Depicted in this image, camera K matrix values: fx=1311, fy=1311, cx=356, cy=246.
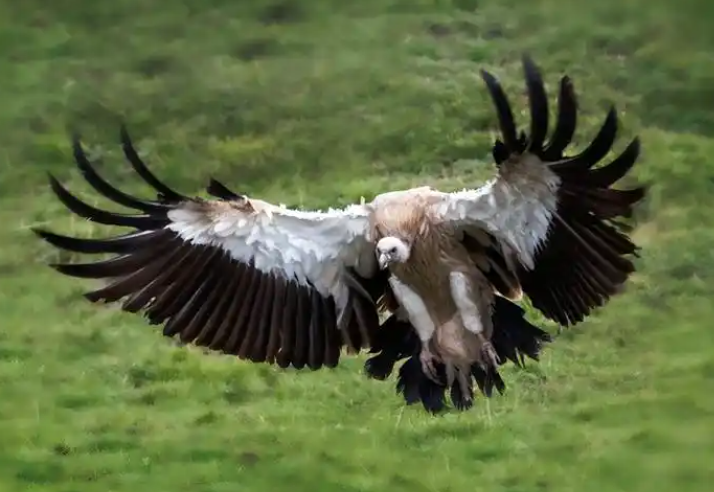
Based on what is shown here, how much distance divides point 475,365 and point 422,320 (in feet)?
0.74

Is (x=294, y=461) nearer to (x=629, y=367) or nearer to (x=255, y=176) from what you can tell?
(x=629, y=367)

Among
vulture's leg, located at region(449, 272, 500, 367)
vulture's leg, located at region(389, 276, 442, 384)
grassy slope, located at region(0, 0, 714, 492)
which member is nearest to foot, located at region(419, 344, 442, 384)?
vulture's leg, located at region(389, 276, 442, 384)

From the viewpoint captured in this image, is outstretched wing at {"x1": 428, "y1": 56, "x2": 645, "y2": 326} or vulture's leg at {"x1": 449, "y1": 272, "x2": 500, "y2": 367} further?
vulture's leg at {"x1": 449, "y1": 272, "x2": 500, "y2": 367}

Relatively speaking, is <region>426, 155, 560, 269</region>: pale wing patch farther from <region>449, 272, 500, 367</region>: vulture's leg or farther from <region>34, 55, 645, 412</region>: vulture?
<region>449, 272, 500, 367</region>: vulture's leg

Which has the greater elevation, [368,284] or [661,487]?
[368,284]

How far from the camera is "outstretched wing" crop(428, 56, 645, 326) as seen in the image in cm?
372

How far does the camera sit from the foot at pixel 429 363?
4.27 meters

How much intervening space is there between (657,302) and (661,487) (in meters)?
1.69

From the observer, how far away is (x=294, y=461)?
6.10 m

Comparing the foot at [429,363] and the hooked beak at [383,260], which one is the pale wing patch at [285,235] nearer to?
the hooked beak at [383,260]

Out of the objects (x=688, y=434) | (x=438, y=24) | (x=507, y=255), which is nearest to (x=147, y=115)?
(x=438, y=24)

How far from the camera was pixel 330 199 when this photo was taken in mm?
8148

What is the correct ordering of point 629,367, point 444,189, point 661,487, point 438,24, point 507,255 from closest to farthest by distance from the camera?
point 507,255 → point 661,487 → point 629,367 → point 444,189 → point 438,24

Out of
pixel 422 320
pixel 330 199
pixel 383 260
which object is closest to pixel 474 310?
pixel 422 320
